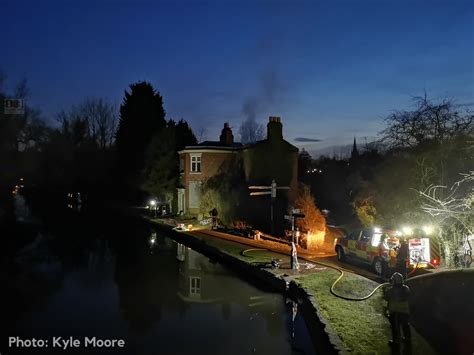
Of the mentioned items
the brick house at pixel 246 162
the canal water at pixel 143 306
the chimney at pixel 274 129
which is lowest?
the canal water at pixel 143 306

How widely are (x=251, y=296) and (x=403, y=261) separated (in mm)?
5266

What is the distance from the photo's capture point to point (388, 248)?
47.5 ft

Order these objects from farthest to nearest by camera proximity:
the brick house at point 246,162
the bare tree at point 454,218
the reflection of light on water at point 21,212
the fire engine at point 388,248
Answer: the reflection of light on water at point 21,212 → the brick house at point 246,162 → the bare tree at point 454,218 → the fire engine at point 388,248

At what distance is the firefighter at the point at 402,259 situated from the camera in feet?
41.5

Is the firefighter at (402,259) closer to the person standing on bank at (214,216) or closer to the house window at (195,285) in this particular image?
Result: the house window at (195,285)

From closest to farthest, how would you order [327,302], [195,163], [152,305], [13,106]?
1. [327,302]
2. [152,305]
3. [13,106]
4. [195,163]

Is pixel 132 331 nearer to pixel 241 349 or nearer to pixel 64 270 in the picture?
pixel 241 349

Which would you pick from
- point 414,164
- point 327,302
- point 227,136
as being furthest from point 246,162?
point 327,302

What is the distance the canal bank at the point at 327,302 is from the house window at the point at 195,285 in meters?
2.15

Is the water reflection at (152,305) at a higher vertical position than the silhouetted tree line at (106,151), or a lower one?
lower

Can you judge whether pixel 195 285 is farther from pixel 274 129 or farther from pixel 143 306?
pixel 274 129

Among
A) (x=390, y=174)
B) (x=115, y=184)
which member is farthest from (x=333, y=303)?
(x=115, y=184)

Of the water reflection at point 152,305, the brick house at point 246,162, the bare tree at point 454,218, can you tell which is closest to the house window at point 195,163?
the brick house at point 246,162

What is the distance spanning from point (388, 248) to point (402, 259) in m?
1.77
